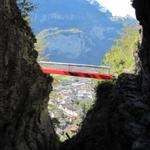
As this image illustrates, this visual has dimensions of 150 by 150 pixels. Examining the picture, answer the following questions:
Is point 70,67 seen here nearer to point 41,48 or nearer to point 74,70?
point 74,70

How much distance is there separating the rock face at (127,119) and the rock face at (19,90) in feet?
7.18

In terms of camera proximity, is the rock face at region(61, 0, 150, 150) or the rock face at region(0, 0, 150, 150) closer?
the rock face at region(61, 0, 150, 150)

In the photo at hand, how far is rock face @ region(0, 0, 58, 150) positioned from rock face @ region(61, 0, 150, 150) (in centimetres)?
219

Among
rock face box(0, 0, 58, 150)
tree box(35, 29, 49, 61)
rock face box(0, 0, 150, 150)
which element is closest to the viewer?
rock face box(0, 0, 150, 150)

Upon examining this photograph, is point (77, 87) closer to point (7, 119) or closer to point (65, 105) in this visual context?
point (65, 105)

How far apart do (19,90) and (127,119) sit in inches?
235

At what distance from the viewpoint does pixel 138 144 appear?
47.6ft

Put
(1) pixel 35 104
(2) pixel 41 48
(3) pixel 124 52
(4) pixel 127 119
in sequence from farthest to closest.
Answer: (3) pixel 124 52 < (2) pixel 41 48 < (1) pixel 35 104 < (4) pixel 127 119

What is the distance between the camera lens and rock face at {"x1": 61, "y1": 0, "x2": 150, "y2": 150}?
1588 cm

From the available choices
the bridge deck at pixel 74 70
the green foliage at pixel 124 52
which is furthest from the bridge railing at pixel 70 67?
the green foliage at pixel 124 52

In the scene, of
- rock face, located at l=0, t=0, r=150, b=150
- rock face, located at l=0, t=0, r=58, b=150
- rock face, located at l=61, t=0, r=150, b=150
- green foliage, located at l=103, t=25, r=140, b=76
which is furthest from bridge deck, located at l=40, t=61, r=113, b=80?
rock face, located at l=61, t=0, r=150, b=150

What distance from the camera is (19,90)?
20781mm

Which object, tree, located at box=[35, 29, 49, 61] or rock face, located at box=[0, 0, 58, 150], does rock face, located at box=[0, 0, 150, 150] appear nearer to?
rock face, located at box=[0, 0, 58, 150]

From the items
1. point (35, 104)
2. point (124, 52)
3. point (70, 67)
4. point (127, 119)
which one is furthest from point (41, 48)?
point (127, 119)
